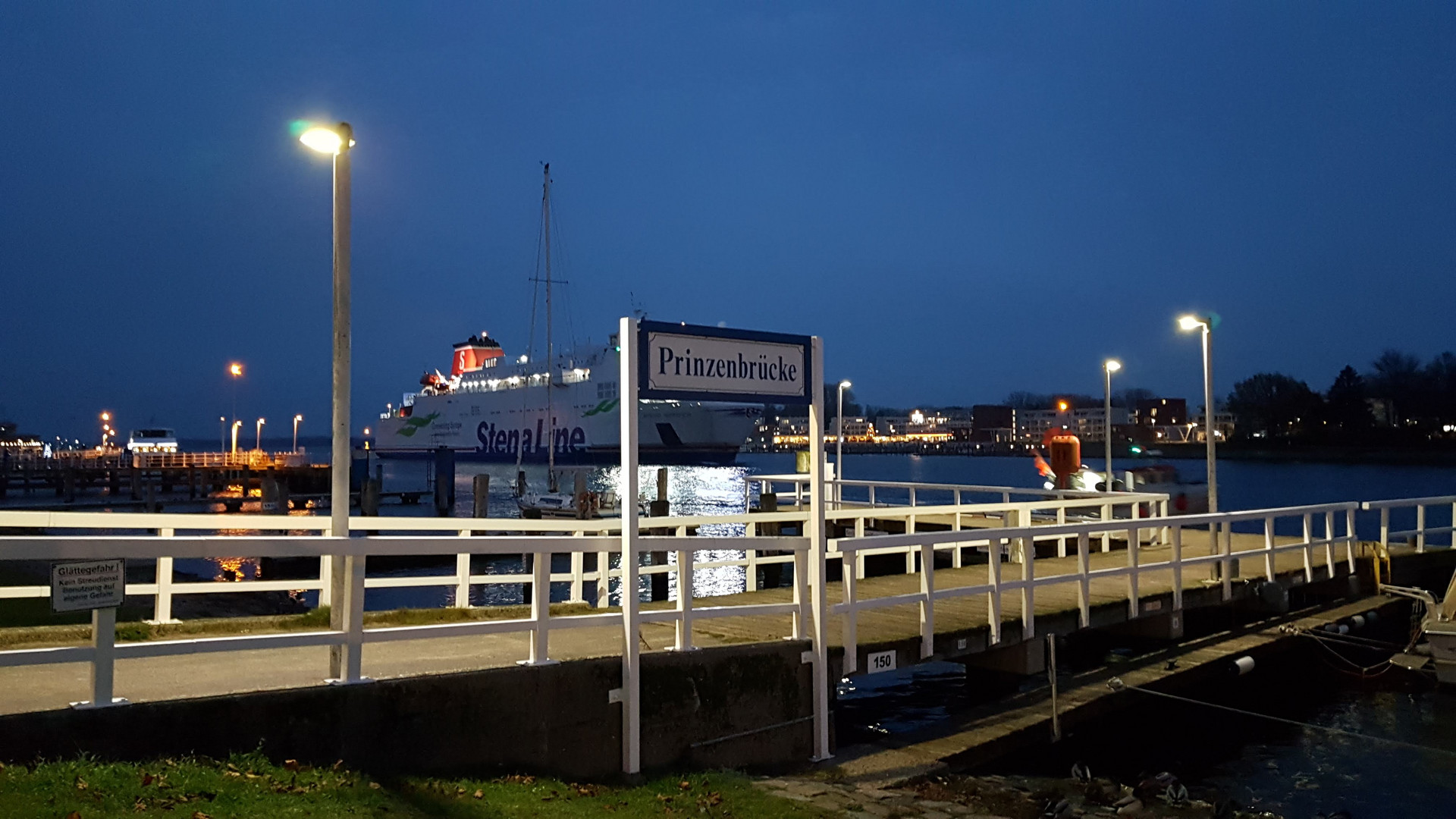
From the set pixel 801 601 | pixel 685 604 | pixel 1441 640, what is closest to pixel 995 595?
pixel 801 601

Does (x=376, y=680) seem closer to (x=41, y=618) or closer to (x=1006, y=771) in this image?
(x=1006, y=771)

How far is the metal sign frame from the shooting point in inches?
306

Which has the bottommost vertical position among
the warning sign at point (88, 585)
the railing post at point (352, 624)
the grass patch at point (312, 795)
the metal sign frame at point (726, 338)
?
the grass patch at point (312, 795)

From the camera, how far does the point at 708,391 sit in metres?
8.11

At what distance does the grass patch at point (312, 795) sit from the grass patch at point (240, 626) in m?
2.54

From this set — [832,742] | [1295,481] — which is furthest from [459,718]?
[1295,481]

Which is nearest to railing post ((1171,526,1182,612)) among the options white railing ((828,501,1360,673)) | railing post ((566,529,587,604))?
white railing ((828,501,1360,673))

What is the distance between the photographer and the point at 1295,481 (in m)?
95.9

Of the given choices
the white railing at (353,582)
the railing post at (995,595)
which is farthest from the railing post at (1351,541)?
the white railing at (353,582)

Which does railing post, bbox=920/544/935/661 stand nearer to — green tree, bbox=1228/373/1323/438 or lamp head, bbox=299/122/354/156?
lamp head, bbox=299/122/354/156

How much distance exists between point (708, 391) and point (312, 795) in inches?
154

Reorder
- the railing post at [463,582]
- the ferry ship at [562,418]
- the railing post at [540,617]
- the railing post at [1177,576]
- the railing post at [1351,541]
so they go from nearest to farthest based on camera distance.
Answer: the railing post at [540,617] → the railing post at [463,582] → the railing post at [1177,576] → the railing post at [1351,541] → the ferry ship at [562,418]

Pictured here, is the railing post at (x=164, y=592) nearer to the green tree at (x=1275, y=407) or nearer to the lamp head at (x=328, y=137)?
the lamp head at (x=328, y=137)

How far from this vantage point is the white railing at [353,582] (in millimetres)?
5375
